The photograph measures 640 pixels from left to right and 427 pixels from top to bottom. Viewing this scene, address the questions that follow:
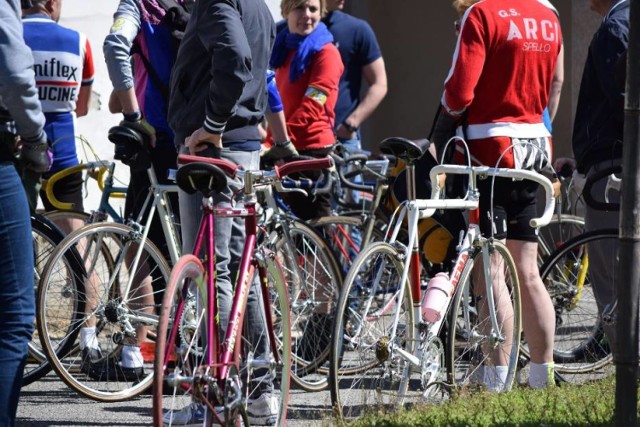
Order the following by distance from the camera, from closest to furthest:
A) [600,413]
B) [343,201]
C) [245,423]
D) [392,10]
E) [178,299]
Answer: [178,299], [245,423], [600,413], [343,201], [392,10]

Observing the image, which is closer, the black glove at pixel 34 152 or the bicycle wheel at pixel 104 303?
the black glove at pixel 34 152

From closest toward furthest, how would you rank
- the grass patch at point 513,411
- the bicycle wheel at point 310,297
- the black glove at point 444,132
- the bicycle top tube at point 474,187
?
the grass patch at point 513,411 < the bicycle top tube at point 474,187 < the black glove at point 444,132 < the bicycle wheel at point 310,297

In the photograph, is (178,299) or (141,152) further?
(141,152)

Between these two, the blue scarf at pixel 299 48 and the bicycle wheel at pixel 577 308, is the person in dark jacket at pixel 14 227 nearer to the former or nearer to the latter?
the bicycle wheel at pixel 577 308

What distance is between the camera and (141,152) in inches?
237

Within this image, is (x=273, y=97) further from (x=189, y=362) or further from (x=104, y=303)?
(x=189, y=362)

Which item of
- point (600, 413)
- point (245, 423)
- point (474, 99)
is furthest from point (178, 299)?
point (474, 99)

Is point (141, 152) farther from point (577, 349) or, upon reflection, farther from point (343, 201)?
point (577, 349)

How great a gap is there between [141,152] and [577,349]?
2.47m

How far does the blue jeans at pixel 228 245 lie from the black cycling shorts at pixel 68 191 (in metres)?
1.64

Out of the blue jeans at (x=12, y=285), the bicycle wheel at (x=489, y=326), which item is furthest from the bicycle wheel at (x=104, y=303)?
the blue jeans at (x=12, y=285)

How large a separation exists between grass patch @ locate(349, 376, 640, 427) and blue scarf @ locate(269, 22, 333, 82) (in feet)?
9.50

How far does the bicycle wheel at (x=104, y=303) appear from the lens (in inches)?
236

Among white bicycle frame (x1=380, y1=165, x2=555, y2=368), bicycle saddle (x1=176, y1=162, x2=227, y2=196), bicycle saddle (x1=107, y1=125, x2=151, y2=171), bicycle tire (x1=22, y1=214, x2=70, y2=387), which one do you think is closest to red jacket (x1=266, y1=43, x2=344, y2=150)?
bicycle saddle (x1=107, y1=125, x2=151, y2=171)
